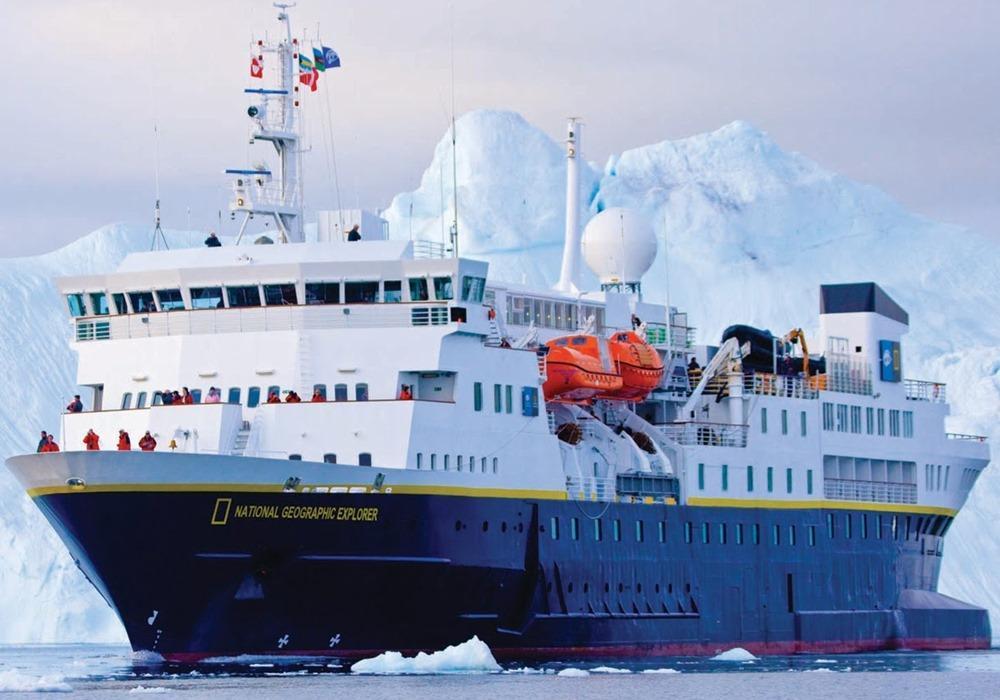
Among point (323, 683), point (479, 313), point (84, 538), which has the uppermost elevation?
point (479, 313)

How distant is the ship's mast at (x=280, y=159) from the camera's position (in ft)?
142

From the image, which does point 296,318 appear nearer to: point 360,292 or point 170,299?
point 360,292

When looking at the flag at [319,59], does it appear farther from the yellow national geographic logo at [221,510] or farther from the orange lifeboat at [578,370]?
the yellow national geographic logo at [221,510]

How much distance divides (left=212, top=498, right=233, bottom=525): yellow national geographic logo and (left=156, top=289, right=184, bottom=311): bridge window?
18.6ft

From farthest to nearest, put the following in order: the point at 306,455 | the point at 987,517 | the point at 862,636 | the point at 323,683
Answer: the point at 987,517
the point at 862,636
the point at 306,455
the point at 323,683

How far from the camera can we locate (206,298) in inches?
1631

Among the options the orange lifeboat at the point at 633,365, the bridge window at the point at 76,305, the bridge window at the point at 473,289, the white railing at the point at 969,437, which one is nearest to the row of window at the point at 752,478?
the orange lifeboat at the point at 633,365

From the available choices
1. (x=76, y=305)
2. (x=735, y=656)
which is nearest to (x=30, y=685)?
(x=76, y=305)

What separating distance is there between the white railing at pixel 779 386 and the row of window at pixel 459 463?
10.3 meters

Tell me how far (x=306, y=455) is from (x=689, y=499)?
10962mm

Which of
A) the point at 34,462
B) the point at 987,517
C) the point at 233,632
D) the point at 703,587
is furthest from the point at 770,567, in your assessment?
the point at 987,517

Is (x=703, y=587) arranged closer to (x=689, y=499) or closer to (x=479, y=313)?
(x=689, y=499)

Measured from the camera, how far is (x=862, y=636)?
5172 cm

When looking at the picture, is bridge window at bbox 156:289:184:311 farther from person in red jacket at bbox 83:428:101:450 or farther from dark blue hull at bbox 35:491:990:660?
dark blue hull at bbox 35:491:990:660
